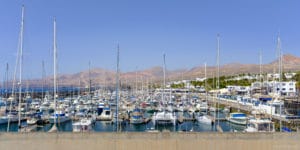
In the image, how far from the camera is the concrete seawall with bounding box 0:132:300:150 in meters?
12.9

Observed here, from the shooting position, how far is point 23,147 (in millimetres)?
13016

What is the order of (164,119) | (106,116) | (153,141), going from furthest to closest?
(106,116) → (164,119) → (153,141)

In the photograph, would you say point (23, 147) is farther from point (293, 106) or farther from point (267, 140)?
point (293, 106)

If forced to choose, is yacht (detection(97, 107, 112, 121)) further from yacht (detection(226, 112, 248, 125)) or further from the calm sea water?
yacht (detection(226, 112, 248, 125))

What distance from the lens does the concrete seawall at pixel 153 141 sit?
12.9m

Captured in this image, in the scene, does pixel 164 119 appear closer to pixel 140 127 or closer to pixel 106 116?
pixel 140 127

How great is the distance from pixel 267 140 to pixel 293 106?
26178 millimetres

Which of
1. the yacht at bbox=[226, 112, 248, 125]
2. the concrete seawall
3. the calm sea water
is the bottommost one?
the calm sea water

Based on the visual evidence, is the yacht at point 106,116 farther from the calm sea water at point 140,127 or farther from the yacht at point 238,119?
the yacht at point 238,119

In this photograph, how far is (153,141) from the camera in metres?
13.0

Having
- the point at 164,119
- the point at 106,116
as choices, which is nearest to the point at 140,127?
the point at 164,119

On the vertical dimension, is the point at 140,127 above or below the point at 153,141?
below

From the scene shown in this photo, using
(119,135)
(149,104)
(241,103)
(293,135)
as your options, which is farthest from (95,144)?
(241,103)

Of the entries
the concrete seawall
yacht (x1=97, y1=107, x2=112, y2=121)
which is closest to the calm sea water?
yacht (x1=97, y1=107, x2=112, y2=121)
